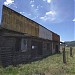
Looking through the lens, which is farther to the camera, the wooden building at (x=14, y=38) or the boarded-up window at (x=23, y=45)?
the boarded-up window at (x=23, y=45)

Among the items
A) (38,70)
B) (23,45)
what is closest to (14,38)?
(23,45)

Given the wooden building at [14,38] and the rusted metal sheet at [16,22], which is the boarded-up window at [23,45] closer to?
the wooden building at [14,38]

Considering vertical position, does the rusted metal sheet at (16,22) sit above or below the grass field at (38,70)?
above

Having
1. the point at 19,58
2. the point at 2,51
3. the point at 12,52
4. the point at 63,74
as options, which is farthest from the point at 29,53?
the point at 63,74

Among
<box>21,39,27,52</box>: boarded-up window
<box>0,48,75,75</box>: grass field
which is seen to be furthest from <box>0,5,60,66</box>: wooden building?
<box>0,48,75,75</box>: grass field

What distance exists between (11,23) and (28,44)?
15.4ft

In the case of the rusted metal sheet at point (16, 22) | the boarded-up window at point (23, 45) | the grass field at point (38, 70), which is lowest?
the grass field at point (38, 70)

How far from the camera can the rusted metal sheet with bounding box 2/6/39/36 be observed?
1668 cm

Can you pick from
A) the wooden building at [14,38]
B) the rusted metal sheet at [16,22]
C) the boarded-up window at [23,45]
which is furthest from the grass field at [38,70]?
the rusted metal sheet at [16,22]

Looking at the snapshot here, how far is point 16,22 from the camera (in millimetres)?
18906

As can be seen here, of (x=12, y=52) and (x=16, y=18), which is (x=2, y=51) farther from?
(x=16, y=18)

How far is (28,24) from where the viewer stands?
884 inches

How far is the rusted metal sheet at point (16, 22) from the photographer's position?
16.7 metres

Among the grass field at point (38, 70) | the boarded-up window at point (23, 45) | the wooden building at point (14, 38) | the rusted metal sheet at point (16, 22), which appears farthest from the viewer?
the boarded-up window at point (23, 45)
